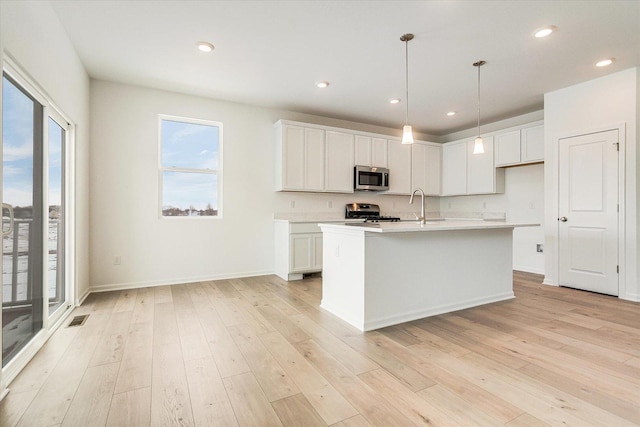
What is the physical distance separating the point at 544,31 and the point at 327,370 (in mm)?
3449

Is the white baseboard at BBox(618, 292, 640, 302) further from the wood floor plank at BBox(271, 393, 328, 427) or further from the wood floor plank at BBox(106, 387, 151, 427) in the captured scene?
the wood floor plank at BBox(106, 387, 151, 427)

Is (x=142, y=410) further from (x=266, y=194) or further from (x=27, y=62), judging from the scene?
(x=266, y=194)

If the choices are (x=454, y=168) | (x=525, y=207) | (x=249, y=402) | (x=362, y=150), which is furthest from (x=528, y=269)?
(x=249, y=402)

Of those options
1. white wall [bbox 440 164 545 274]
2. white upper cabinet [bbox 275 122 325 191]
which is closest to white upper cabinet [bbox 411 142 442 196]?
white wall [bbox 440 164 545 274]

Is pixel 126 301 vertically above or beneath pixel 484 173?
beneath

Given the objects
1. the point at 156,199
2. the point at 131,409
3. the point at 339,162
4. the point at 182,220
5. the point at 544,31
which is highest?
the point at 544,31

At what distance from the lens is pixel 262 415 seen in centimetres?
154

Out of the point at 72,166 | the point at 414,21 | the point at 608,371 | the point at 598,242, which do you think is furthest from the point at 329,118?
the point at 608,371

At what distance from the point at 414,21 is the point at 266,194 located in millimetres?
3127

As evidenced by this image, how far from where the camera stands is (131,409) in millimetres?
1596

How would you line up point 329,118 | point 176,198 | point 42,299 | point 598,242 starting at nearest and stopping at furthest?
1. point 42,299
2. point 598,242
3. point 176,198
4. point 329,118

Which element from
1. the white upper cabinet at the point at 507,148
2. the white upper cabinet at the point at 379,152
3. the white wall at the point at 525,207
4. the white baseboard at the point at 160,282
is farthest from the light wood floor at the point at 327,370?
the white upper cabinet at the point at 379,152

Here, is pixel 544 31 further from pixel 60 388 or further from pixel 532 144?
pixel 60 388

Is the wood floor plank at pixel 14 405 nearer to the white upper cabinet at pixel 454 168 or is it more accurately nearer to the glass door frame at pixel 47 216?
the glass door frame at pixel 47 216
